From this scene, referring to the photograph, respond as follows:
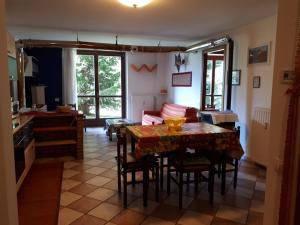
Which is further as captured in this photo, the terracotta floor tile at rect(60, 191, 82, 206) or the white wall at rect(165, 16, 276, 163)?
the white wall at rect(165, 16, 276, 163)

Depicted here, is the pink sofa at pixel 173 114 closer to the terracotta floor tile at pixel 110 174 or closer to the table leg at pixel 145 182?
the terracotta floor tile at pixel 110 174

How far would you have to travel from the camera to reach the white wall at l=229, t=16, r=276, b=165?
3709mm

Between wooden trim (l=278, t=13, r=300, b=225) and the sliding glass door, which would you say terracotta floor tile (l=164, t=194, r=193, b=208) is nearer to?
wooden trim (l=278, t=13, r=300, b=225)

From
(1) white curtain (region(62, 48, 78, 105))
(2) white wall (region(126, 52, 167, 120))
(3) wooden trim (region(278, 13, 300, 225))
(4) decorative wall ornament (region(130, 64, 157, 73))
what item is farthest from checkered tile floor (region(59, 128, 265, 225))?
(4) decorative wall ornament (region(130, 64, 157, 73))

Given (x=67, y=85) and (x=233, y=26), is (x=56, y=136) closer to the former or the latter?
(x=67, y=85)

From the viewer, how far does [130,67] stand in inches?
292

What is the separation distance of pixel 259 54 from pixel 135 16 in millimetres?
2108

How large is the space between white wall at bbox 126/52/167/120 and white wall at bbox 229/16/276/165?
3.35 metres

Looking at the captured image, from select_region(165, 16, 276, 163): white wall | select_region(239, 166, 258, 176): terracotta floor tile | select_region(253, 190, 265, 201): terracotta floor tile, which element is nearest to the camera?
select_region(253, 190, 265, 201): terracotta floor tile

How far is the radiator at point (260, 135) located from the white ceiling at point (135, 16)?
1535 millimetres

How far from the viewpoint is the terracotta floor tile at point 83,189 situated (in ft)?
9.71

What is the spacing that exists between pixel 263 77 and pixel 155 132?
2219 millimetres

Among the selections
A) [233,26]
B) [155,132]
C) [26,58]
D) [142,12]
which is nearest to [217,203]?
[155,132]

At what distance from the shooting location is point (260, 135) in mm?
3859
